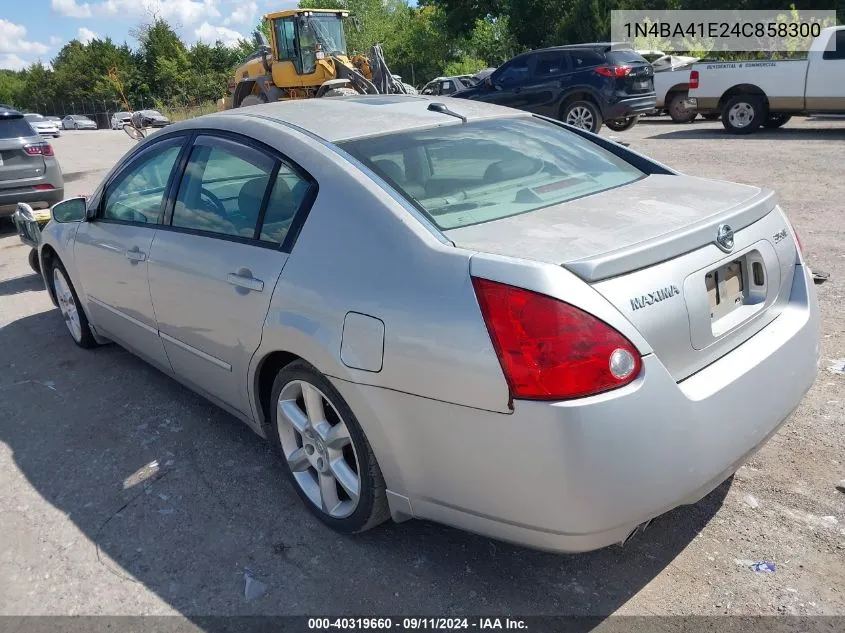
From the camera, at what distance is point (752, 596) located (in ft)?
8.05

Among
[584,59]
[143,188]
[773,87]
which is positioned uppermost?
[584,59]

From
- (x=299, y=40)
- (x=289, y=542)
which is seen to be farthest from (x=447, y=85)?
(x=289, y=542)

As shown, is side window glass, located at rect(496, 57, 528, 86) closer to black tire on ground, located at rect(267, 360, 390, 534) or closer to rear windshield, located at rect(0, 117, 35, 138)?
rear windshield, located at rect(0, 117, 35, 138)

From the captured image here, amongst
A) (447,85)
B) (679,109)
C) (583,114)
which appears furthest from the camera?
(447,85)

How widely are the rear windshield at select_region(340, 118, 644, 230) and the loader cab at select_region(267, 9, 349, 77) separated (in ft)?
54.2

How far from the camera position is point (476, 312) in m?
2.19

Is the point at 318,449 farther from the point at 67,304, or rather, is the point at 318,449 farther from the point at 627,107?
the point at 627,107

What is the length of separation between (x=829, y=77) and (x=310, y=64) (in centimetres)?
1187

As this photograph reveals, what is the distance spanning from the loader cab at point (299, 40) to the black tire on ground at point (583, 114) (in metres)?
7.32

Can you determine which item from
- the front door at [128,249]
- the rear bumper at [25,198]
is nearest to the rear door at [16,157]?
the rear bumper at [25,198]

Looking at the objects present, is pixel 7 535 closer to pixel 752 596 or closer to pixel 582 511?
pixel 582 511

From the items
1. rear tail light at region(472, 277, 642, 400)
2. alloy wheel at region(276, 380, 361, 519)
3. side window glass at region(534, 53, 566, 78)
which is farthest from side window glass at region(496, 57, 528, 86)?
rear tail light at region(472, 277, 642, 400)

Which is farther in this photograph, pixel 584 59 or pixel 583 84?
pixel 584 59

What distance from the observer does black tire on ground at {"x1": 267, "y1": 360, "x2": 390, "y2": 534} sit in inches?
104
